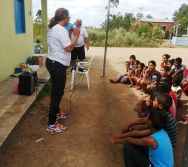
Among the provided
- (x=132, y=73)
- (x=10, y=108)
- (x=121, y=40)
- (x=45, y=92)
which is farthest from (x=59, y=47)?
(x=121, y=40)

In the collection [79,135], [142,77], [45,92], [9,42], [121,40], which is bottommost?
[79,135]

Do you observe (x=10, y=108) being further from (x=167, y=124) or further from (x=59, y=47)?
(x=167, y=124)

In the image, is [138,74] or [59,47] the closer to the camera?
[59,47]

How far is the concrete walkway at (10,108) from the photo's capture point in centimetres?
294

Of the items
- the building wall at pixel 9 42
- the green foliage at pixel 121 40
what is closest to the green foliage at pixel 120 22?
the green foliage at pixel 121 40

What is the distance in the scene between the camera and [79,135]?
331 centimetres

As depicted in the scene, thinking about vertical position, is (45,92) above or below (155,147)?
below

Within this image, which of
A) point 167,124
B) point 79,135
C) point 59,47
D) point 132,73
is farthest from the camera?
point 132,73

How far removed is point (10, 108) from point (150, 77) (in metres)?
3.31

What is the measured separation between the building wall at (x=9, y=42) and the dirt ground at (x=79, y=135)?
1653 mm

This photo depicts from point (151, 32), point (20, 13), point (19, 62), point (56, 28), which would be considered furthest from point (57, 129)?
point (151, 32)

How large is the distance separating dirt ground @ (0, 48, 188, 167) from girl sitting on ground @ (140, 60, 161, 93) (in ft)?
1.39

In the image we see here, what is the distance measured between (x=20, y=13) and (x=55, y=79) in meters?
4.73

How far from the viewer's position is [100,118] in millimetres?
3979
